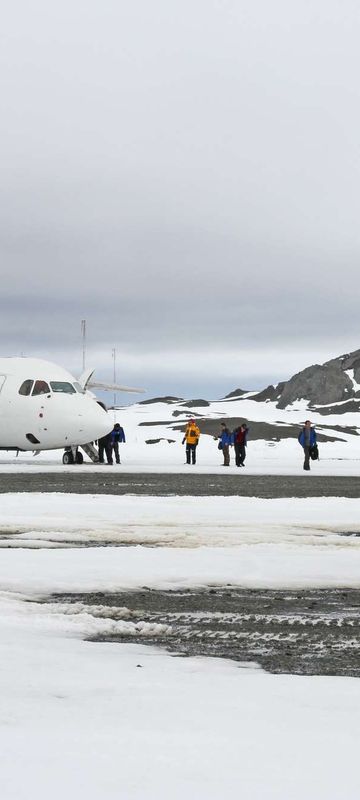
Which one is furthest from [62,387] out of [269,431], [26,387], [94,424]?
[269,431]

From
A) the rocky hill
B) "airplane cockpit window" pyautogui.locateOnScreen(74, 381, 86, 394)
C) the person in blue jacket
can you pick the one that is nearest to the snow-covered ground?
"airplane cockpit window" pyautogui.locateOnScreen(74, 381, 86, 394)

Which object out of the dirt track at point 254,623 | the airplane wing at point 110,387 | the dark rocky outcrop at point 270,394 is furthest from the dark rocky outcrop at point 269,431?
the dark rocky outcrop at point 270,394

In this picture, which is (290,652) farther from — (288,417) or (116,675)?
(288,417)

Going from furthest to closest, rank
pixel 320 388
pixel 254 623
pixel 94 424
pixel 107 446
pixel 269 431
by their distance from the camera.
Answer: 1. pixel 320 388
2. pixel 269 431
3. pixel 107 446
4. pixel 94 424
5. pixel 254 623

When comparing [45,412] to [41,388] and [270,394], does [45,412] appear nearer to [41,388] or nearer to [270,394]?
[41,388]

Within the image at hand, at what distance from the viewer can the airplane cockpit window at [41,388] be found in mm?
31828

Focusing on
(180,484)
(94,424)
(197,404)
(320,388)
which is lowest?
(180,484)

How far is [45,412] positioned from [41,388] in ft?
3.41

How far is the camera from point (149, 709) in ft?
12.8

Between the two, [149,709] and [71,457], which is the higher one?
[71,457]

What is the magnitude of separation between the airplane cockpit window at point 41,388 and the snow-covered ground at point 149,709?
918 inches

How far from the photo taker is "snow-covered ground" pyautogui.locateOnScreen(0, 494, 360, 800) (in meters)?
2.97

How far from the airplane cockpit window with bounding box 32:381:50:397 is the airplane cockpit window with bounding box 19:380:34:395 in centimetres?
18

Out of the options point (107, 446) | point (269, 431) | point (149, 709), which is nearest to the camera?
point (149, 709)
